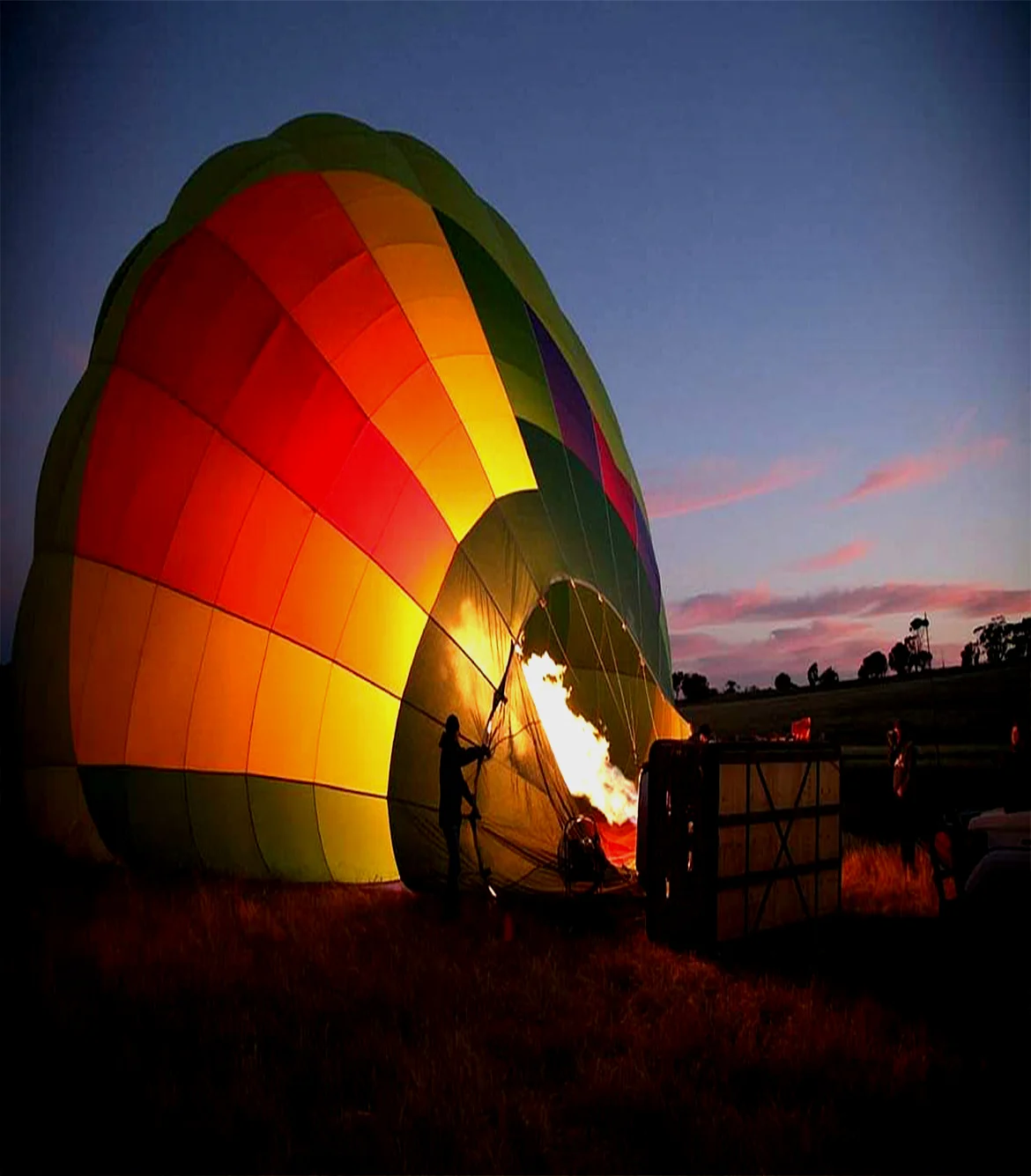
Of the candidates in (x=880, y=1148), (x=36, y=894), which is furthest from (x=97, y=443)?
(x=880, y=1148)

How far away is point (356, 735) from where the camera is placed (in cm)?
788

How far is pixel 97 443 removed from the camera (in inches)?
352

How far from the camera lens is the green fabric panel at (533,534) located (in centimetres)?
840

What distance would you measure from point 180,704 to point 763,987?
16.1ft

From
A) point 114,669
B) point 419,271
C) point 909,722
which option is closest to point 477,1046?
point 114,669

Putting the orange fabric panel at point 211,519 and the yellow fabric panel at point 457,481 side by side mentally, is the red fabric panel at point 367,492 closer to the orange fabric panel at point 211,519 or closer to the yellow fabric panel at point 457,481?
the yellow fabric panel at point 457,481

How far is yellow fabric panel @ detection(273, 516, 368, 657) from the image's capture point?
8000mm

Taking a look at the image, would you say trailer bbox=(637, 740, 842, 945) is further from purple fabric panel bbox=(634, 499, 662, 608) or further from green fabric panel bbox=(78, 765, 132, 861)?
green fabric panel bbox=(78, 765, 132, 861)

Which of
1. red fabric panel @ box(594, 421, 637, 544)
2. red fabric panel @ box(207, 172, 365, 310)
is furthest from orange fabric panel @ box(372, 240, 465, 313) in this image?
red fabric panel @ box(594, 421, 637, 544)

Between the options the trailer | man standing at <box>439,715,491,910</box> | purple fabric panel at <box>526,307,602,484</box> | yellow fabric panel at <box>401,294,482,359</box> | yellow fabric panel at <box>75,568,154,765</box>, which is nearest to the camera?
the trailer

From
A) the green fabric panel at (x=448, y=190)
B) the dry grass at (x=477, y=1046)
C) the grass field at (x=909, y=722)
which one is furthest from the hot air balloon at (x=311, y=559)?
the grass field at (x=909, y=722)

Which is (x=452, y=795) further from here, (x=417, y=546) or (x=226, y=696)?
(x=226, y=696)

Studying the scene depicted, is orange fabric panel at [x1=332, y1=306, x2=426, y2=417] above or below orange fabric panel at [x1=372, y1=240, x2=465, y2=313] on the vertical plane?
below

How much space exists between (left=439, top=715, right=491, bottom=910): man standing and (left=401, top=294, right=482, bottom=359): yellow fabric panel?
10.9 feet
